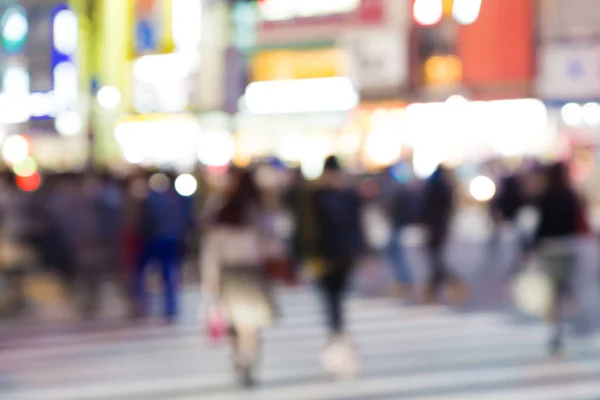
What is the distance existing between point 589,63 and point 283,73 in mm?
29583

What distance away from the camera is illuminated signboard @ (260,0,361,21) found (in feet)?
115

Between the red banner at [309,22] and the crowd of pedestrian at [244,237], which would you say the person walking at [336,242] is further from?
the red banner at [309,22]

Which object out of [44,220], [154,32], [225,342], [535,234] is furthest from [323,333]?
[154,32]

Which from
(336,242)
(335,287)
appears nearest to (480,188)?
(335,287)

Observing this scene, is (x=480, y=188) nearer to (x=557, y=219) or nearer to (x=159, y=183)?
(x=159, y=183)

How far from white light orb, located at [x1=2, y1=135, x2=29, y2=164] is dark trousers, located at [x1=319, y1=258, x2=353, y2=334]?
29.9 metres

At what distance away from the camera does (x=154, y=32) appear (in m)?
37.1

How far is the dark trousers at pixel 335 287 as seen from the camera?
8.68m

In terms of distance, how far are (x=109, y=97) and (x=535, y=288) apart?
720 inches

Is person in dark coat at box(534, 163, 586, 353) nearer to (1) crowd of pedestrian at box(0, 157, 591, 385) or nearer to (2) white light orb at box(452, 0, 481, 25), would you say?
(1) crowd of pedestrian at box(0, 157, 591, 385)

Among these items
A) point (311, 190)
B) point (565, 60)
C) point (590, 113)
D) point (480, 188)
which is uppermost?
point (565, 60)

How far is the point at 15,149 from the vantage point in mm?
38406

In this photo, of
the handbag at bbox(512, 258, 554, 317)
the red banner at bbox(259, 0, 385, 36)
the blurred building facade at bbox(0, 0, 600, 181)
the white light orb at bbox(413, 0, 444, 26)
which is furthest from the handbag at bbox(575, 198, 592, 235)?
the red banner at bbox(259, 0, 385, 36)

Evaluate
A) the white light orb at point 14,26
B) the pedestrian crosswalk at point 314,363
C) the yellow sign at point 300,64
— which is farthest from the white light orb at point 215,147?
the pedestrian crosswalk at point 314,363
